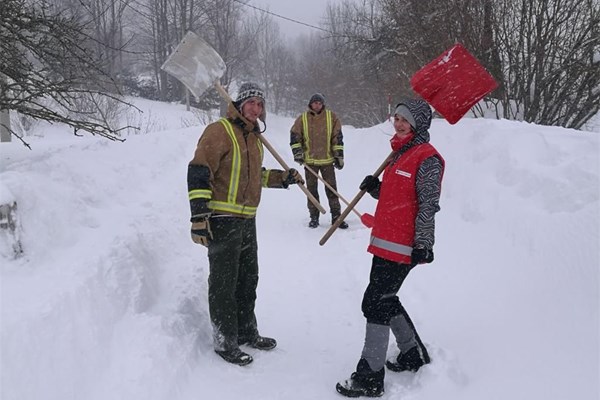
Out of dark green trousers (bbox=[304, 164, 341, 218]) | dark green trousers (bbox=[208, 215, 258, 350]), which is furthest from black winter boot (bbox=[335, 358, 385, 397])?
dark green trousers (bbox=[304, 164, 341, 218])

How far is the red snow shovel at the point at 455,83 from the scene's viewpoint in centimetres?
327

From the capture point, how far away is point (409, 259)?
2729 millimetres

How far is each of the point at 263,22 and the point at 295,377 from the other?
39.1 m

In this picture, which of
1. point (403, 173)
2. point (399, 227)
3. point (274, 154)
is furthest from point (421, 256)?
point (274, 154)

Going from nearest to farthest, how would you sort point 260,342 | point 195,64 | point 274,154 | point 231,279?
point 231,279
point 260,342
point 274,154
point 195,64

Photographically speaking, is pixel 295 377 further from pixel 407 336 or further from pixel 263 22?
pixel 263 22

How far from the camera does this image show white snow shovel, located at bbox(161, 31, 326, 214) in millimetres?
4219

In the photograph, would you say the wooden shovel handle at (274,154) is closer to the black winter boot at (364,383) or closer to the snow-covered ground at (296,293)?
the snow-covered ground at (296,293)

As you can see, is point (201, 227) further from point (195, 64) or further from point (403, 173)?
point (195, 64)

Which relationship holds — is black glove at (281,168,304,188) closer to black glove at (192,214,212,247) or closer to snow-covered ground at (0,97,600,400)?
black glove at (192,214,212,247)

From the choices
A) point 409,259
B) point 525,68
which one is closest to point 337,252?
point 409,259

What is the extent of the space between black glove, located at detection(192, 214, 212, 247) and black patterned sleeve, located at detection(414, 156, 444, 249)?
1.30m

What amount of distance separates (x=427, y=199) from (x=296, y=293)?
7.09 feet

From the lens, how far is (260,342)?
11.3 feet
